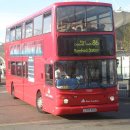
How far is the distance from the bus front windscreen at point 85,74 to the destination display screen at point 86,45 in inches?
11.7

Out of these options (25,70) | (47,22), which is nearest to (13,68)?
(25,70)

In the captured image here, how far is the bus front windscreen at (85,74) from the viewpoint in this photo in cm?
1512

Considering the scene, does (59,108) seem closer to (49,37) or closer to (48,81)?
(48,81)

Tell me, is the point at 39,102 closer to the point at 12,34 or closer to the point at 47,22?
the point at 47,22

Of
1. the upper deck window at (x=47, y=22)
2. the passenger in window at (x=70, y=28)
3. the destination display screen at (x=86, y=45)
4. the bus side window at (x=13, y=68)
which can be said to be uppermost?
the upper deck window at (x=47, y=22)

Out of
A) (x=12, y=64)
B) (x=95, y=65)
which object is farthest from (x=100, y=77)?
(x=12, y=64)

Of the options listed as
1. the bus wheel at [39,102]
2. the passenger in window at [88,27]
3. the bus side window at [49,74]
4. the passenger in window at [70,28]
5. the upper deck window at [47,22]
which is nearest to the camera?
the passenger in window at [70,28]

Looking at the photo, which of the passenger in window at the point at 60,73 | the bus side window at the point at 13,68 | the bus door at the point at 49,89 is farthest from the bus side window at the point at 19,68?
the passenger in window at the point at 60,73

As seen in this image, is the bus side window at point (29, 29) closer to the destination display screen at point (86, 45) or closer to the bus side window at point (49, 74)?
the bus side window at point (49, 74)

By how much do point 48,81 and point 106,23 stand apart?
2805 millimetres

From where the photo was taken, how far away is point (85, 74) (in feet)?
50.2

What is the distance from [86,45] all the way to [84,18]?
3.19 feet

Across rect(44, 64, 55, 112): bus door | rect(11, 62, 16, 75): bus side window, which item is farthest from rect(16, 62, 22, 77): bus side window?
rect(44, 64, 55, 112): bus door

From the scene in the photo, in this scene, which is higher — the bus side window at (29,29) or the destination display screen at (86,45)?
the bus side window at (29,29)
